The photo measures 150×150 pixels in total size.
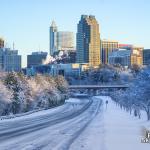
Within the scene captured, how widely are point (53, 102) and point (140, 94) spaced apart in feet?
219

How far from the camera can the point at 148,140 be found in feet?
115

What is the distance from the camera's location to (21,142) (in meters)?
37.2

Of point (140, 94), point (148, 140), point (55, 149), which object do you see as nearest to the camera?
point (55, 149)

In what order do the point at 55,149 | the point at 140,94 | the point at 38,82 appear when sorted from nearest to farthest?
the point at 55,149 < the point at 140,94 < the point at 38,82

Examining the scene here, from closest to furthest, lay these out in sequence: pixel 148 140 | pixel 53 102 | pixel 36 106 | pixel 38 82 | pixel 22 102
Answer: pixel 148 140, pixel 22 102, pixel 36 106, pixel 38 82, pixel 53 102

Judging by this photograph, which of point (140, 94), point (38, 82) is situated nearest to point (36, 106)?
point (38, 82)

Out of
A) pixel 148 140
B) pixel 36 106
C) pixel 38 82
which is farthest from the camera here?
pixel 38 82

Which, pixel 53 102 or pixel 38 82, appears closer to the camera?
pixel 38 82

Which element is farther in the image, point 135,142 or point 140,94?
point 140,94

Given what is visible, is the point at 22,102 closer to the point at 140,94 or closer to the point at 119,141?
the point at 140,94

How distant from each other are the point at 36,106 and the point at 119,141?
226 ft

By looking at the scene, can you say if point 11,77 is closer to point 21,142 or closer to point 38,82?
point 38,82

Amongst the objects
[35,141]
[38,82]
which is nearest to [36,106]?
[38,82]

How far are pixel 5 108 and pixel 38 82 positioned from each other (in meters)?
32.2
